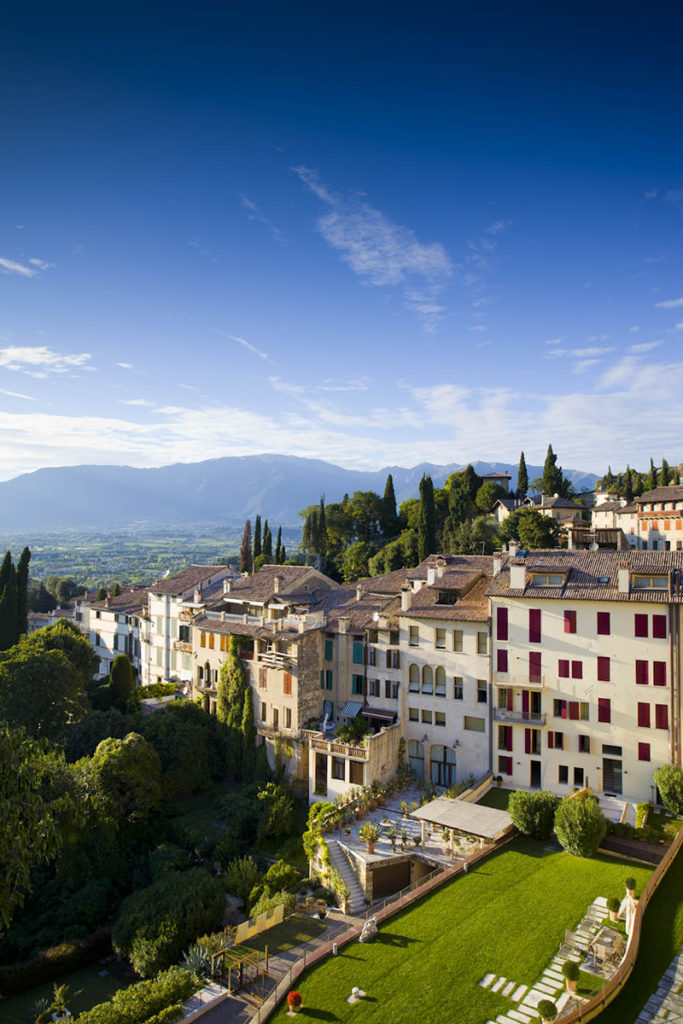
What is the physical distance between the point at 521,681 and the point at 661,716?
24.7ft

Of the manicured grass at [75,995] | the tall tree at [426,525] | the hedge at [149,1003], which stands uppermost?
the tall tree at [426,525]

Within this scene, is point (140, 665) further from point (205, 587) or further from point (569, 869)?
point (569, 869)

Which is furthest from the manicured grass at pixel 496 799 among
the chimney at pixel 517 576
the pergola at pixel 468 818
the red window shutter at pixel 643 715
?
the chimney at pixel 517 576

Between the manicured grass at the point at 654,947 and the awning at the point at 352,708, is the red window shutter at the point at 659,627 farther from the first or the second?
the awning at the point at 352,708


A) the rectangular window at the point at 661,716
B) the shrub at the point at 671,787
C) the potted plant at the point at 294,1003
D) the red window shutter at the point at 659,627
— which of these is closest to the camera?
the potted plant at the point at 294,1003

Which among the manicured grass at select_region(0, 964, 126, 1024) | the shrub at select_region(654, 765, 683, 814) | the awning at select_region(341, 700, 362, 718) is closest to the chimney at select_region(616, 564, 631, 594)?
the shrub at select_region(654, 765, 683, 814)

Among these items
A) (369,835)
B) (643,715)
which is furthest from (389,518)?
(369,835)

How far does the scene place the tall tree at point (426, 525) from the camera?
81.0 m

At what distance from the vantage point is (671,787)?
3184 cm

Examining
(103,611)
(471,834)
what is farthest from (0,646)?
(471,834)

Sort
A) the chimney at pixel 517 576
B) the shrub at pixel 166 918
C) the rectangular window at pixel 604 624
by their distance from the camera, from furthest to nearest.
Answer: the chimney at pixel 517 576
the rectangular window at pixel 604 624
the shrub at pixel 166 918

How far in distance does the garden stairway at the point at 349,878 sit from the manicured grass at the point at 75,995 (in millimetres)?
11120

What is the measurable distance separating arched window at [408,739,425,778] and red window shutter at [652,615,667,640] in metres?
15.8

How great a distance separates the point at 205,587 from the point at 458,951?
42.8 m
